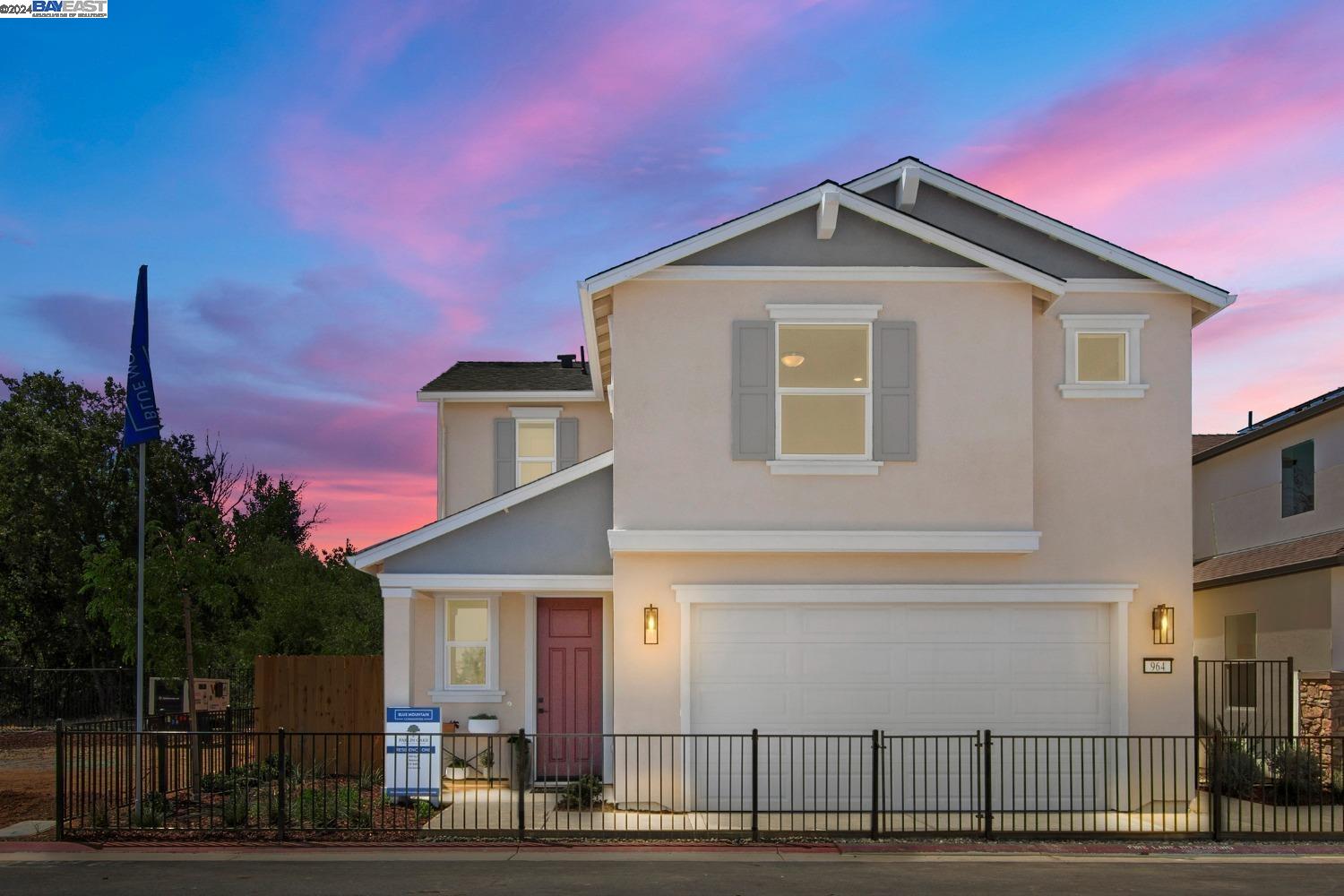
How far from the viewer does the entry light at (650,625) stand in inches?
596

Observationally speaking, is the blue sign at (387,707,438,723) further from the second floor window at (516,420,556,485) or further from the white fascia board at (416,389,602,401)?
the white fascia board at (416,389,602,401)

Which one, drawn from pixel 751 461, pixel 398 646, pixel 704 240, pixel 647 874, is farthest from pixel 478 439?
pixel 647 874

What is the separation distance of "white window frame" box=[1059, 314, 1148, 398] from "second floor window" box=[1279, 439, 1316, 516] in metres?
6.49

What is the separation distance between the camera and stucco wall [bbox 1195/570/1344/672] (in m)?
17.9

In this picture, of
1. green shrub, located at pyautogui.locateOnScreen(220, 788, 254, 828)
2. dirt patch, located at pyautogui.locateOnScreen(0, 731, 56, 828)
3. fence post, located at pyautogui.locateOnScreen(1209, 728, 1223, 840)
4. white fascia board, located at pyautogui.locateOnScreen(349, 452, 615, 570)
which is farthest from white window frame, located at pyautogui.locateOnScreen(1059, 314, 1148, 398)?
dirt patch, located at pyautogui.locateOnScreen(0, 731, 56, 828)

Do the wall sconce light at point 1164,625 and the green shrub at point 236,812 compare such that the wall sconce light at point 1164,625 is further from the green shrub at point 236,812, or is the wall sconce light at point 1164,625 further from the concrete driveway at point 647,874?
the green shrub at point 236,812

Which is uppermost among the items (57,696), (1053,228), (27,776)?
(1053,228)

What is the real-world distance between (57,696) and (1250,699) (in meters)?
27.7

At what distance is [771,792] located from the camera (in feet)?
50.1

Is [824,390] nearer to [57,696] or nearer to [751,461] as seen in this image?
[751,461]

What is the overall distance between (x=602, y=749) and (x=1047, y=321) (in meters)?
8.17

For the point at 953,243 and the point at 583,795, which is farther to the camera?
the point at 583,795

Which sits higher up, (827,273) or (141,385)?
(827,273)

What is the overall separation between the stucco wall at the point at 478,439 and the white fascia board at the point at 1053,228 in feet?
23.9
